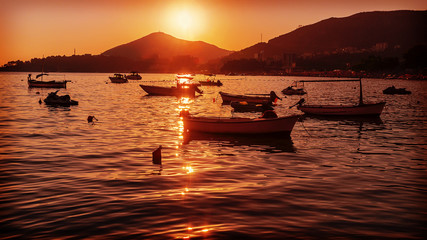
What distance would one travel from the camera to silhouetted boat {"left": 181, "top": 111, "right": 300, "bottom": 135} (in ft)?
93.0

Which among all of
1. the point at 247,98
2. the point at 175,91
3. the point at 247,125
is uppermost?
the point at 175,91

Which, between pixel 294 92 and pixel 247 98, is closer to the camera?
pixel 247 98

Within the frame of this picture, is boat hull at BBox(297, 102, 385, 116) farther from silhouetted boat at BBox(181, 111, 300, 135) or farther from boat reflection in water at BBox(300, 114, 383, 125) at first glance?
silhouetted boat at BBox(181, 111, 300, 135)

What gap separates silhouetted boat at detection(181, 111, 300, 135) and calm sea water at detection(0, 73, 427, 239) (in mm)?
719

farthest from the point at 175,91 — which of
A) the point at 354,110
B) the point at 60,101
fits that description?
the point at 354,110

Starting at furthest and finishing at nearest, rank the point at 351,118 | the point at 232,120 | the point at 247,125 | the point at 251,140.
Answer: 1. the point at 351,118
2. the point at 232,120
3. the point at 247,125
4. the point at 251,140

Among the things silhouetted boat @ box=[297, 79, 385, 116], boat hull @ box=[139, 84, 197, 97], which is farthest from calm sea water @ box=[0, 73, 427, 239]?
boat hull @ box=[139, 84, 197, 97]

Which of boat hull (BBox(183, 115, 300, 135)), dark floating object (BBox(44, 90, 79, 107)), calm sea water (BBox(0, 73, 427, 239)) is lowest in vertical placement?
calm sea water (BBox(0, 73, 427, 239))

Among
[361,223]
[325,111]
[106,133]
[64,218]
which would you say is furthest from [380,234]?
[325,111]

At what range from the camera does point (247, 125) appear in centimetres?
2859

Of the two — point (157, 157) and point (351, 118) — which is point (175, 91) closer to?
point (351, 118)

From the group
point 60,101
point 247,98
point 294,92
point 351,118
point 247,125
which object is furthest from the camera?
point 294,92

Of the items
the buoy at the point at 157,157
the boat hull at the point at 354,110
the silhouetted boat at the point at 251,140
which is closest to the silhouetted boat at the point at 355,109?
the boat hull at the point at 354,110

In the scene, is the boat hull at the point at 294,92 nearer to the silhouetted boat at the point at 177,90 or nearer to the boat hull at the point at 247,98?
the silhouetted boat at the point at 177,90
